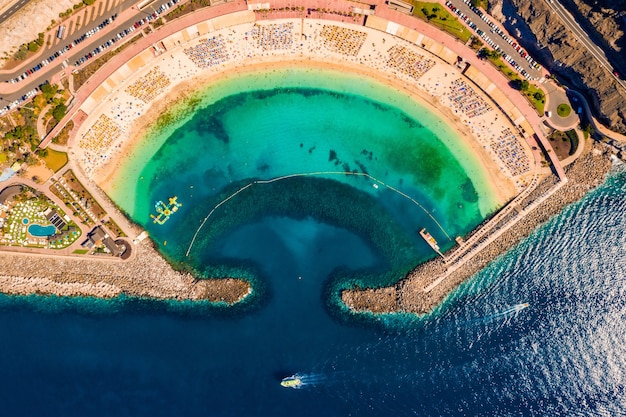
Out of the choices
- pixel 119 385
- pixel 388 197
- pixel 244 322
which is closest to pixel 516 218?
pixel 388 197

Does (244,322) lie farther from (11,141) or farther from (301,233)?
A: (11,141)

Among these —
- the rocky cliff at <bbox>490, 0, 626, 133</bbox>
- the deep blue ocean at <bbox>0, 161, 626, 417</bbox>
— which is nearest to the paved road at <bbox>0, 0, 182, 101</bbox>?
the deep blue ocean at <bbox>0, 161, 626, 417</bbox>

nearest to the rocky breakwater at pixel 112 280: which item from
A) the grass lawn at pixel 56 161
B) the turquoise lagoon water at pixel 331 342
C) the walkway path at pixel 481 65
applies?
the turquoise lagoon water at pixel 331 342

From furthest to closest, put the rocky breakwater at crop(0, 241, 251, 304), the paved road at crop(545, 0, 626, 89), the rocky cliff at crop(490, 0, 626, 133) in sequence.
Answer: the rocky breakwater at crop(0, 241, 251, 304) → the paved road at crop(545, 0, 626, 89) → the rocky cliff at crop(490, 0, 626, 133)

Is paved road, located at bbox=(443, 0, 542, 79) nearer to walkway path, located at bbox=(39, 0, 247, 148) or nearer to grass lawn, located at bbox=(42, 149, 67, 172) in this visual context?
walkway path, located at bbox=(39, 0, 247, 148)

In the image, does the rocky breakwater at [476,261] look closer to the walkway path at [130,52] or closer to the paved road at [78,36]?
the walkway path at [130,52]

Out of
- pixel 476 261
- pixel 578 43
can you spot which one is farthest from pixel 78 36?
pixel 578 43
